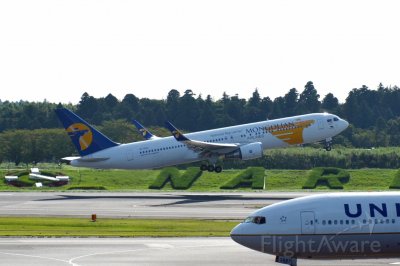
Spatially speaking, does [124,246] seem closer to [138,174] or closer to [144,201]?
[144,201]

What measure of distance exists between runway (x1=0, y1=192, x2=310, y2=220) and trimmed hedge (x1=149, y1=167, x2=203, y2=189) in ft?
36.3

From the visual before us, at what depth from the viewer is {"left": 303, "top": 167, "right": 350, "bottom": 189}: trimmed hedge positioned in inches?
4066

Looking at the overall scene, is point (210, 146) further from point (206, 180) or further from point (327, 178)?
point (327, 178)

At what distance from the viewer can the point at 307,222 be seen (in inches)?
1454

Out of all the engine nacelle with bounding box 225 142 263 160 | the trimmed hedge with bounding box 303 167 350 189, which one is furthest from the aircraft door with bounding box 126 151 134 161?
the trimmed hedge with bounding box 303 167 350 189

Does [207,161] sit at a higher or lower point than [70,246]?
higher

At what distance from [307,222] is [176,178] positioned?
73339mm

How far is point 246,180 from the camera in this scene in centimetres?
10731

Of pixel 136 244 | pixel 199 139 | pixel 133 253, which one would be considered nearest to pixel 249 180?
pixel 199 139

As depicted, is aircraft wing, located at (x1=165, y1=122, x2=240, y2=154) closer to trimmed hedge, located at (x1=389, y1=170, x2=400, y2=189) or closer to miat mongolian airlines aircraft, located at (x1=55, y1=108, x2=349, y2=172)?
miat mongolian airlines aircraft, located at (x1=55, y1=108, x2=349, y2=172)

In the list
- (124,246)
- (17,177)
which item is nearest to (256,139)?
(17,177)

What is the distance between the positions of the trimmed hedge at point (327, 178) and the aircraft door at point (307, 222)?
65002 millimetres

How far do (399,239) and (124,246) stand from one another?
1784 centimetres

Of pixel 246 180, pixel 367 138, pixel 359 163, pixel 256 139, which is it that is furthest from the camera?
pixel 367 138
